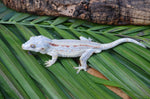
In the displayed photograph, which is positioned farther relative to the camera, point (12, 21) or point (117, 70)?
point (12, 21)

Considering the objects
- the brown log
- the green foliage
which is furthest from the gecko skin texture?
the brown log

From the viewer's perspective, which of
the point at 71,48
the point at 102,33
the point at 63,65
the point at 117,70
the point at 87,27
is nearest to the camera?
the point at 117,70

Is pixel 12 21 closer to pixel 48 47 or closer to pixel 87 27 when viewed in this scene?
pixel 48 47

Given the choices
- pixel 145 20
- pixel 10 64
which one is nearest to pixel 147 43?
pixel 145 20

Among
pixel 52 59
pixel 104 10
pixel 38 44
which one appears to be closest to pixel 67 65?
pixel 52 59

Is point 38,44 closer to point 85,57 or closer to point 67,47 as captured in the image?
point 67,47

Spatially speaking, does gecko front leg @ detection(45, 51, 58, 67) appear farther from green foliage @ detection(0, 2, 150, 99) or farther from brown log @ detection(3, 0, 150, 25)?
brown log @ detection(3, 0, 150, 25)
